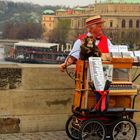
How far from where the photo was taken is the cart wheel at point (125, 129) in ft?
24.8

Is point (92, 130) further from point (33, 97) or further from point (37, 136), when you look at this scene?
point (33, 97)

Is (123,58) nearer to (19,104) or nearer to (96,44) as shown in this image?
(96,44)

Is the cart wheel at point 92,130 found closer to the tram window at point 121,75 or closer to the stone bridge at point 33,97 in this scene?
the tram window at point 121,75

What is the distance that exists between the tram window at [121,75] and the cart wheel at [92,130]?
627 millimetres

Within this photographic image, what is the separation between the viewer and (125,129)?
7.69 metres

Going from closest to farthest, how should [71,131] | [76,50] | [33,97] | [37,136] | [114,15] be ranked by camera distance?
[76,50]
[71,131]
[37,136]
[33,97]
[114,15]

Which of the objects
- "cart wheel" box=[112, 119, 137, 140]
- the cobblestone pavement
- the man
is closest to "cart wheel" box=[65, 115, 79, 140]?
the cobblestone pavement

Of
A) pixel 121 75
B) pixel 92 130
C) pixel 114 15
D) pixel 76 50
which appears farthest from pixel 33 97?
pixel 114 15

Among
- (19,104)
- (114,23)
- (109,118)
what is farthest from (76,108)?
(114,23)

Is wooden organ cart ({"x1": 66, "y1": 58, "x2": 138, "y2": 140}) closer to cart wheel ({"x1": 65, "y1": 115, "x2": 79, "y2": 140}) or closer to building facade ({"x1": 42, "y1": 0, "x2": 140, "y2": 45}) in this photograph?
cart wheel ({"x1": 65, "y1": 115, "x2": 79, "y2": 140})

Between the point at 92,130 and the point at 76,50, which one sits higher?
the point at 76,50

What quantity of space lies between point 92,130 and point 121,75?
80 centimetres

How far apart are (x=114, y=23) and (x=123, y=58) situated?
141 meters

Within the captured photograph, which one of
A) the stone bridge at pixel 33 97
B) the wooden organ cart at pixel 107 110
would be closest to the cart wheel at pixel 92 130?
the wooden organ cart at pixel 107 110
